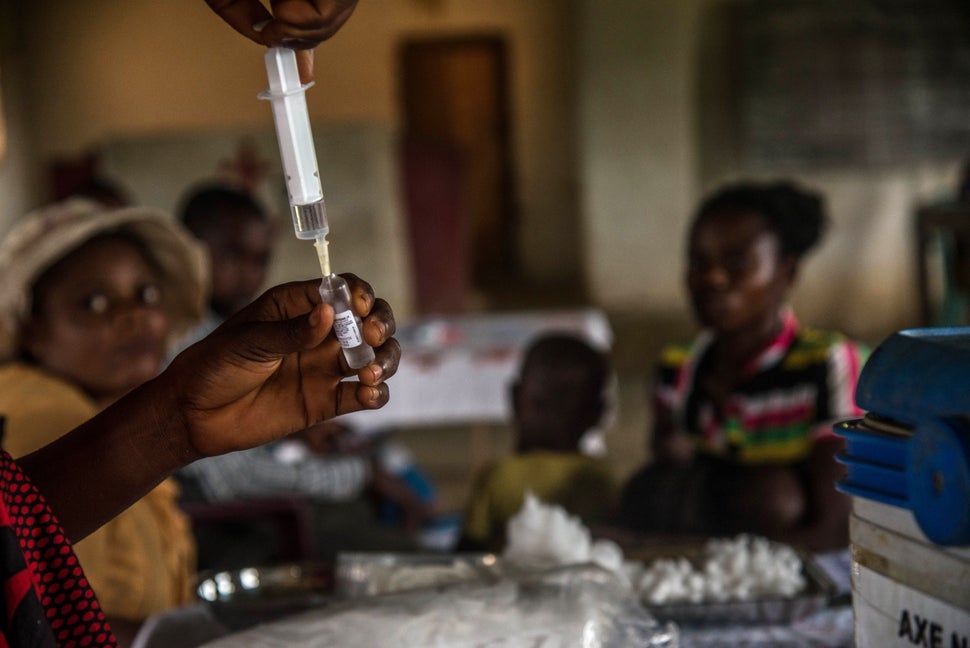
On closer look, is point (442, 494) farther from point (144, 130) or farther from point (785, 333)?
point (144, 130)

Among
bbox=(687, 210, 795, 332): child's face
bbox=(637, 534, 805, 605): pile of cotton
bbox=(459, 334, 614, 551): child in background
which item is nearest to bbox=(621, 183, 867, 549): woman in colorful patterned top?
bbox=(687, 210, 795, 332): child's face

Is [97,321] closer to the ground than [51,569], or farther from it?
farther from it

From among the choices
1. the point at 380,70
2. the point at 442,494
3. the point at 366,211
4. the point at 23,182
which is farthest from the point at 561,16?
the point at 442,494

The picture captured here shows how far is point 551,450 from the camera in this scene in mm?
2455

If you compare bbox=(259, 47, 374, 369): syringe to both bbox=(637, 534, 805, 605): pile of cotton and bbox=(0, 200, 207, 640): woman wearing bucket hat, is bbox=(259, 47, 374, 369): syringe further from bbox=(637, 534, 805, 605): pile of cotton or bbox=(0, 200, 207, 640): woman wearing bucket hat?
bbox=(0, 200, 207, 640): woman wearing bucket hat

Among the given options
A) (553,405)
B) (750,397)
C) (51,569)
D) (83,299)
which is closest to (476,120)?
(553,405)

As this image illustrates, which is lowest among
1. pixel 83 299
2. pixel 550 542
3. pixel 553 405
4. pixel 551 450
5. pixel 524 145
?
pixel 551 450

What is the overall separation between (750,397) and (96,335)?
1.28 meters

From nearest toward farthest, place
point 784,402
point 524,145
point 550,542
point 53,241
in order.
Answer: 1. point 550,542
2. point 53,241
3. point 784,402
4. point 524,145

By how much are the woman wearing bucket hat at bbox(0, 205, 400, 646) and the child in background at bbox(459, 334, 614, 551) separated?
3.58ft

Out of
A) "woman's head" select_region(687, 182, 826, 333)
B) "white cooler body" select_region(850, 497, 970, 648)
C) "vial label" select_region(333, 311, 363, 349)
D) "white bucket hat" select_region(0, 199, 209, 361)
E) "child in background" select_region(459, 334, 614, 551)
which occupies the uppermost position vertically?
"white bucket hat" select_region(0, 199, 209, 361)

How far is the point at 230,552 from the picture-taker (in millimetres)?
2398

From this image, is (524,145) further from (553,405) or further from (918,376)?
(918,376)

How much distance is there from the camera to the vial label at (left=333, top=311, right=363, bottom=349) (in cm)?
87
